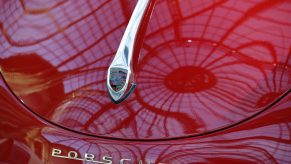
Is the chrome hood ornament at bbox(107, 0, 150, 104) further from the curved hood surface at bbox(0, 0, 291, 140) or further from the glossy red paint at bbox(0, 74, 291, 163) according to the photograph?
the glossy red paint at bbox(0, 74, 291, 163)

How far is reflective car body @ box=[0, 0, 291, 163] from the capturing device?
4.65 feet

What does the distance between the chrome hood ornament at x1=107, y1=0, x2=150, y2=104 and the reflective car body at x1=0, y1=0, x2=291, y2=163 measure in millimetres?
21

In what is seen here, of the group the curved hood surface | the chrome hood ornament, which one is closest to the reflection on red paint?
the curved hood surface

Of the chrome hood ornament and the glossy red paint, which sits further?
the chrome hood ornament

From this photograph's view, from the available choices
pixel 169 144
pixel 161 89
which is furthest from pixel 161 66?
pixel 169 144

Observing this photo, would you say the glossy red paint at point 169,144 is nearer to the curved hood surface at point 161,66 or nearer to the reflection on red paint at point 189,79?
the curved hood surface at point 161,66

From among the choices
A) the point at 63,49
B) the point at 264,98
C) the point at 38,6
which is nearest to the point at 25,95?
the point at 63,49

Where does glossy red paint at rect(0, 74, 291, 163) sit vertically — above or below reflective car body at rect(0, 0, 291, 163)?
below

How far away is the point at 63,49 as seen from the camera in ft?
5.41

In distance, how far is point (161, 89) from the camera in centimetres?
150

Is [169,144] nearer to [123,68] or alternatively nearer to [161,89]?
[161,89]

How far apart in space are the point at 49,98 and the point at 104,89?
0.63 feet

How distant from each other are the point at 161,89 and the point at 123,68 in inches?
5.5

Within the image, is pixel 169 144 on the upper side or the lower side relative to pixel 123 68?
lower
